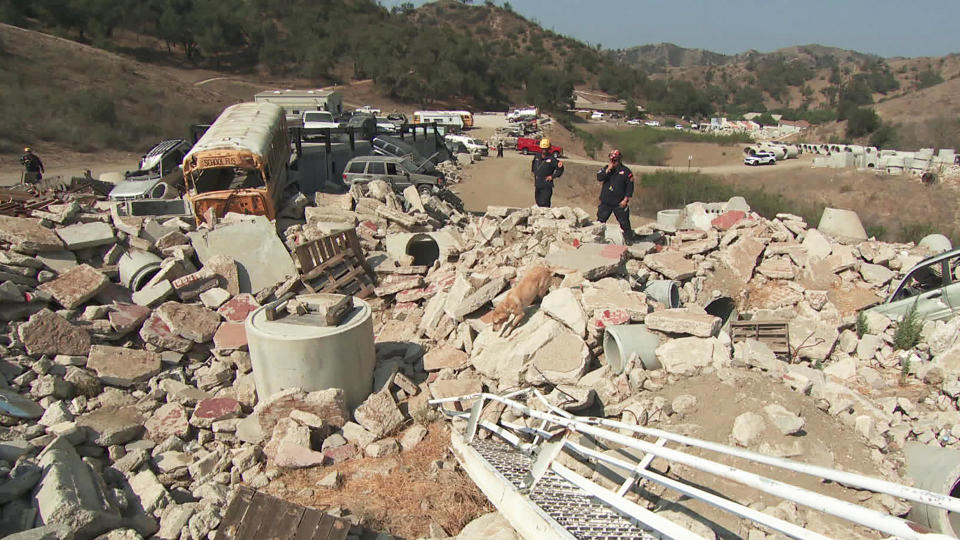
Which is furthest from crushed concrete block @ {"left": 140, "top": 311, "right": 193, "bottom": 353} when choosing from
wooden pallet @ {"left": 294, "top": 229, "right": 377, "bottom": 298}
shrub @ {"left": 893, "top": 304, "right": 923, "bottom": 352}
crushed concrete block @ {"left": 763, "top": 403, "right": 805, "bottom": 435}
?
shrub @ {"left": 893, "top": 304, "right": 923, "bottom": 352}

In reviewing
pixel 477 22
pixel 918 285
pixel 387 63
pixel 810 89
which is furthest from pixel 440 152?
pixel 810 89

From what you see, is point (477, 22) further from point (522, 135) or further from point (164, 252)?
point (164, 252)

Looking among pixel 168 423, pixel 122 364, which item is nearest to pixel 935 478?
pixel 168 423

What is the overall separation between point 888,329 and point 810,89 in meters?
103

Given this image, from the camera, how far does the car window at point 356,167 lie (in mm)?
15102

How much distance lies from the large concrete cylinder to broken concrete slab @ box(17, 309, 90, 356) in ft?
7.89

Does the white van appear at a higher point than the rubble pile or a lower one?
higher

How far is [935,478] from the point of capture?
4.11 meters

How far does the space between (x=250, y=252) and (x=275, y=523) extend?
18.5ft

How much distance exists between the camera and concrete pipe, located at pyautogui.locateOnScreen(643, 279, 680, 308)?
23.7 feet

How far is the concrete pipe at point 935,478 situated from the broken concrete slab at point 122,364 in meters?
7.34

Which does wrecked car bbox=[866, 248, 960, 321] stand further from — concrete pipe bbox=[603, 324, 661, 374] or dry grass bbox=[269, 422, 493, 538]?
dry grass bbox=[269, 422, 493, 538]

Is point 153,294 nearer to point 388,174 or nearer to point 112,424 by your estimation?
point 112,424

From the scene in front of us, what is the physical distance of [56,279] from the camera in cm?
740
